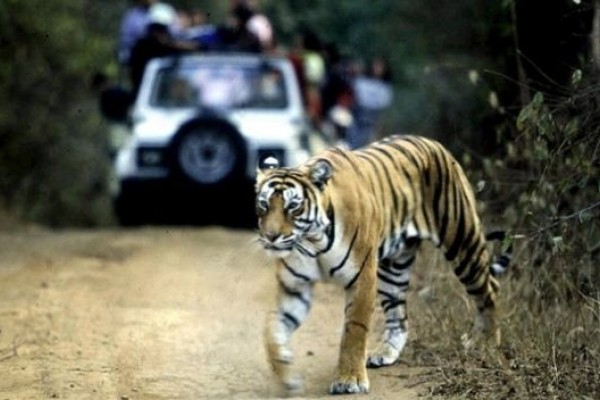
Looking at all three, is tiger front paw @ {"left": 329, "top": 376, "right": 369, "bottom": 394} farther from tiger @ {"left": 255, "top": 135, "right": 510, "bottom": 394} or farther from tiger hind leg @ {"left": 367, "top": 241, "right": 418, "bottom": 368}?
tiger hind leg @ {"left": 367, "top": 241, "right": 418, "bottom": 368}

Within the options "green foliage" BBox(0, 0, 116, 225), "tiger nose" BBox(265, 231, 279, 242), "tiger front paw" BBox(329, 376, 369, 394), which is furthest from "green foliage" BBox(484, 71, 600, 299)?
"green foliage" BBox(0, 0, 116, 225)

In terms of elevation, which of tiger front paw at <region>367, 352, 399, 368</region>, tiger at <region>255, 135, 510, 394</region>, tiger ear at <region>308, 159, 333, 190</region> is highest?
tiger ear at <region>308, 159, 333, 190</region>

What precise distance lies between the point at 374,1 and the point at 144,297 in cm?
778

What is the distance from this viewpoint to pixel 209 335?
9.27 m

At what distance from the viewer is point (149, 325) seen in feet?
31.0

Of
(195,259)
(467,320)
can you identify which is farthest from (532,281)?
(195,259)

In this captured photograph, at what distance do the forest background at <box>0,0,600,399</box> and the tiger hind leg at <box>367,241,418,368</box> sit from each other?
0.61 metres

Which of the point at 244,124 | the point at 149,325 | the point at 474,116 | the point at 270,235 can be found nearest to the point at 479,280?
the point at 270,235

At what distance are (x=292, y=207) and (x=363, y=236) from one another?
50 centimetres

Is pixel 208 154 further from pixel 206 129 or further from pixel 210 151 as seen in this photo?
pixel 206 129

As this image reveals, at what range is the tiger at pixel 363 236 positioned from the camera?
7367 mm

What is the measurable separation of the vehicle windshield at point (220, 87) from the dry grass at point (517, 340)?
238 inches

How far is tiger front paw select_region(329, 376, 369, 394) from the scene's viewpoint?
292 inches

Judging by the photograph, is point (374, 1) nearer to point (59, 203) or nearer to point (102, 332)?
point (59, 203)
